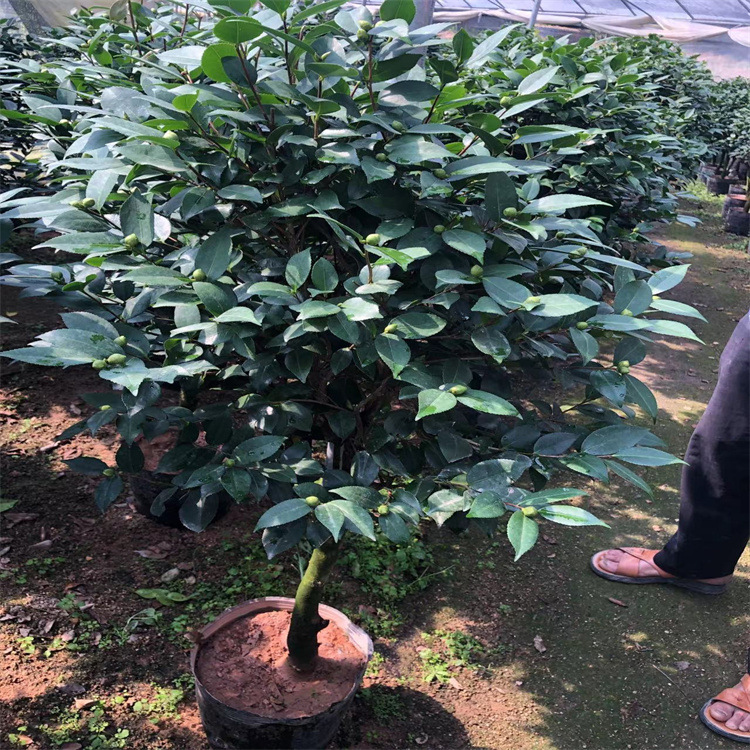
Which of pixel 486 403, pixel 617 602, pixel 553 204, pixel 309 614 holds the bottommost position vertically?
pixel 617 602

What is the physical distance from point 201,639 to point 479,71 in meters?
2.49

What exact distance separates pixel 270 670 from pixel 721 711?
1.39 metres

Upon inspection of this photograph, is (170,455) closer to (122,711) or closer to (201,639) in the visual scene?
(201,639)

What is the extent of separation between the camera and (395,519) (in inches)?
48.9

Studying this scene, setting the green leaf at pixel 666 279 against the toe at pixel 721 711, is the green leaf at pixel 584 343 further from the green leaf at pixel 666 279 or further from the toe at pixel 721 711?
the toe at pixel 721 711

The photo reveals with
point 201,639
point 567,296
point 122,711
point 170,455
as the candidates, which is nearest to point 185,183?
point 170,455

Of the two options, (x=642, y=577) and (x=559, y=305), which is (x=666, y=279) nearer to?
(x=559, y=305)

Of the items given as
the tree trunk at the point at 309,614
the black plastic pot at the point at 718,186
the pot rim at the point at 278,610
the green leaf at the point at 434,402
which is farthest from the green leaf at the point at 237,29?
the black plastic pot at the point at 718,186

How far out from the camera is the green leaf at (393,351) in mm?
1169

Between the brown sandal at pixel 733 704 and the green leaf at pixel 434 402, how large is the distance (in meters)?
1.73

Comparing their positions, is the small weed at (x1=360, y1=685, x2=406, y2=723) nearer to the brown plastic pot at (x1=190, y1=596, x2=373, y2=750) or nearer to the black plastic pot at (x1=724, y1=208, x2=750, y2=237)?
the brown plastic pot at (x1=190, y1=596, x2=373, y2=750)

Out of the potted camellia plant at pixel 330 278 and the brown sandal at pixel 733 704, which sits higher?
the potted camellia plant at pixel 330 278

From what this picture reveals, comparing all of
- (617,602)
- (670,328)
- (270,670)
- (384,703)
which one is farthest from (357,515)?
(617,602)

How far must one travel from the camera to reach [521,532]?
1.04 meters
